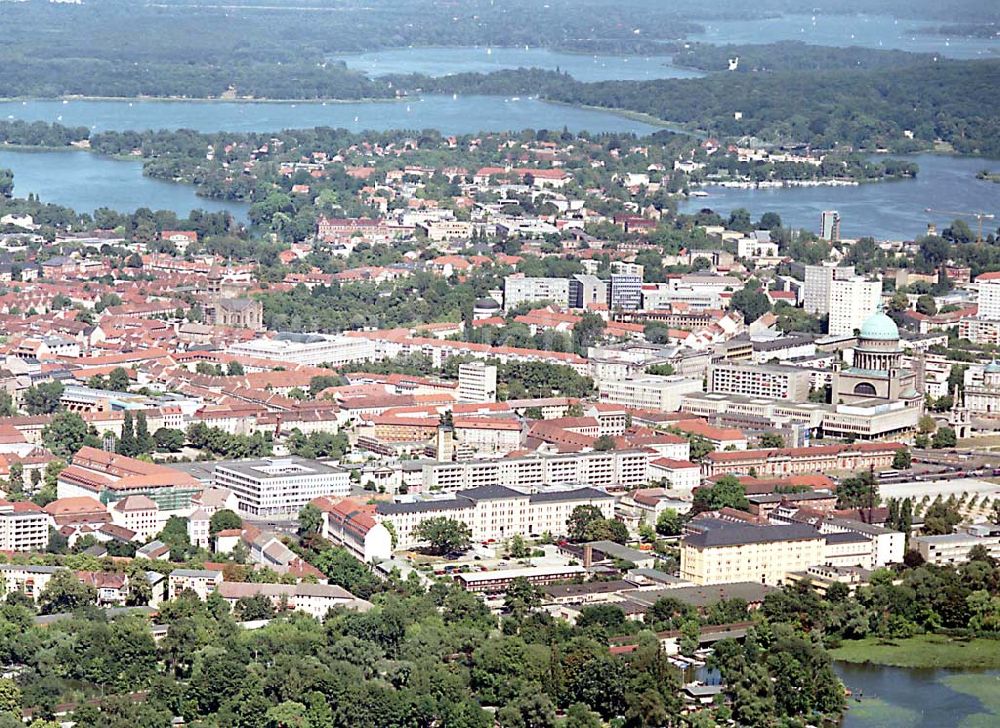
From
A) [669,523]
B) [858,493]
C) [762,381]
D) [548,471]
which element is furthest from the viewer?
[762,381]

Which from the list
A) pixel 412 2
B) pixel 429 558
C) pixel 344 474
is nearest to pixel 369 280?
pixel 344 474

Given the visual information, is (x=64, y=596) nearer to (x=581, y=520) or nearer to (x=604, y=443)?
(x=581, y=520)

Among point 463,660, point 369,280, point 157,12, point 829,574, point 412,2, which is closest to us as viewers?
point 463,660

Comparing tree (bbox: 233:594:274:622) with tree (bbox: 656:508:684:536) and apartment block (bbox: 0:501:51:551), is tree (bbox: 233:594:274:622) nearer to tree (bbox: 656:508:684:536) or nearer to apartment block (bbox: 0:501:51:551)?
apartment block (bbox: 0:501:51:551)

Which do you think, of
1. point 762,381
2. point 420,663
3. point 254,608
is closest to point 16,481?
point 254,608

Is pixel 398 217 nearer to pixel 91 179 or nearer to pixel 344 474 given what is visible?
pixel 91 179
